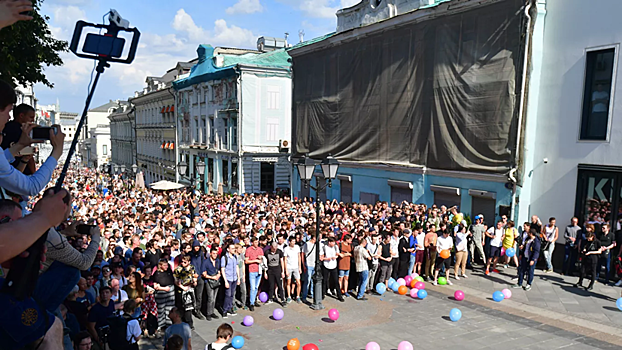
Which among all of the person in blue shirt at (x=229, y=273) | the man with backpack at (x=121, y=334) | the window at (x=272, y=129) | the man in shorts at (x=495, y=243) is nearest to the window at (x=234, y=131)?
the window at (x=272, y=129)

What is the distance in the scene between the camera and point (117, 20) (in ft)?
11.0

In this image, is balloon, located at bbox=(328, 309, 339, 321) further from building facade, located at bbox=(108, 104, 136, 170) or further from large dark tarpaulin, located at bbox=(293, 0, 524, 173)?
building facade, located at bbox=(108, 104, 136, 170)

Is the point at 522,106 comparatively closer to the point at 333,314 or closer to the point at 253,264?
the point at 333,314

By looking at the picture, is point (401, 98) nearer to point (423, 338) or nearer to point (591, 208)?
point (591, 208)

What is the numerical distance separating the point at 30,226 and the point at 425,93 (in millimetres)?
21019

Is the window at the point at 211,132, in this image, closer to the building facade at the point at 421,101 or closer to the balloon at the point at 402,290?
the building facade at the point at 421,101

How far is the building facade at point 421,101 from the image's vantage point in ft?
58.1

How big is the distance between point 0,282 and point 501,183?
18003 millimetres

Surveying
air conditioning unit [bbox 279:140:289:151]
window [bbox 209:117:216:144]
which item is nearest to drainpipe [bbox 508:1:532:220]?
air conditioning unit [bbox 279:140:289:151]

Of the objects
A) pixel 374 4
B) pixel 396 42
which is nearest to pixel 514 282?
pixel 396 42

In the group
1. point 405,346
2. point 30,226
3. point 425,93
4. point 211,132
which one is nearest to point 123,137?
point 211,132

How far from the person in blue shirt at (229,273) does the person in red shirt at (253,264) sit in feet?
1.19

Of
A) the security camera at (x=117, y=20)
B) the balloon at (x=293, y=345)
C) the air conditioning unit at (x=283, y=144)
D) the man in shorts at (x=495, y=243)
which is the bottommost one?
the balloon at (x=293, y=345)

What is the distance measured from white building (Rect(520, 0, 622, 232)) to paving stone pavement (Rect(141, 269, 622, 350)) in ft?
12.5
